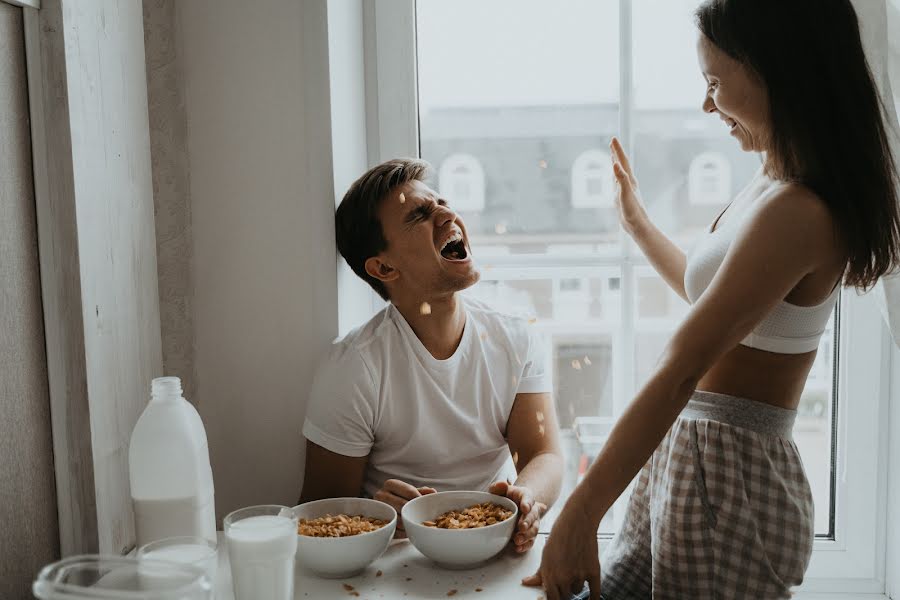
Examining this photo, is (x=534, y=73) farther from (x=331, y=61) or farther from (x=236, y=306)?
(x=236, y=306)

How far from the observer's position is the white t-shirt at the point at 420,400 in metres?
1.32

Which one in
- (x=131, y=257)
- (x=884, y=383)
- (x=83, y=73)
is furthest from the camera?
(x=884, y=383)

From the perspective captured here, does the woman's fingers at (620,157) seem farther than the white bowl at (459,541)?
Yes

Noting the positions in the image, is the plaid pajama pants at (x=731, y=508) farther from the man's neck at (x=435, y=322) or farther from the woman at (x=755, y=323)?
the man's neck at (x=435, y=322)

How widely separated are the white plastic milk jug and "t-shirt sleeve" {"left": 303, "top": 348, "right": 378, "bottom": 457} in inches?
11.9

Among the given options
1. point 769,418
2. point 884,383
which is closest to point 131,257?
point 769,418

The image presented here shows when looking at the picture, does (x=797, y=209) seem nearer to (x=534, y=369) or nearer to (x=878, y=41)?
(x=878, y=41)

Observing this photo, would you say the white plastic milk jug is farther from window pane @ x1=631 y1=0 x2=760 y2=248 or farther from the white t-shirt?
window pane @ x1=631 y1=0 x2=760 y2=248

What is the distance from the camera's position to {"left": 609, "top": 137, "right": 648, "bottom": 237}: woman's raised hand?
1.48 meters

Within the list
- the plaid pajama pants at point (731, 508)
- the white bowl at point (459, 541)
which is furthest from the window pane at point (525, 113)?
the white bowl at point (459, 541)

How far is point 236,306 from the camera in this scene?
1396 millimetres

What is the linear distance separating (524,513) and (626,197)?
2.14 feet

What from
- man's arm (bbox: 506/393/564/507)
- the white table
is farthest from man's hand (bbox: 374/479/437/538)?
man's arm (bbox: 506/393/564/507)

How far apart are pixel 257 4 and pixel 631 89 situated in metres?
0.72
